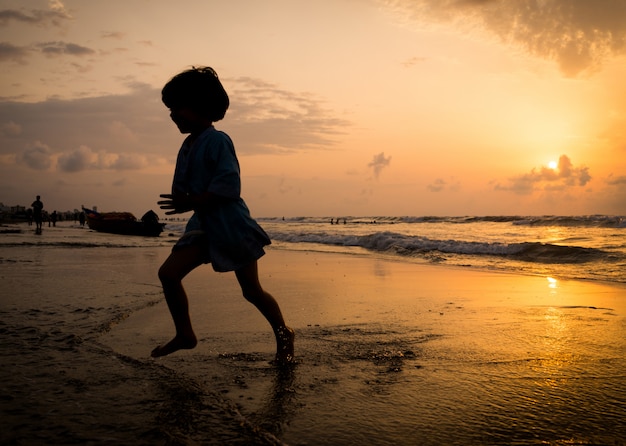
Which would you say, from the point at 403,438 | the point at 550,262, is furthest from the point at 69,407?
the point at 550,262

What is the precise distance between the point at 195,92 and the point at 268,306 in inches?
58.7

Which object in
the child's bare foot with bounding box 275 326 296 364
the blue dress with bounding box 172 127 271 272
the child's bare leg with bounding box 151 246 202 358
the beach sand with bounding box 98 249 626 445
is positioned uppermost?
the blue dress with bounding box 172 127 271 272

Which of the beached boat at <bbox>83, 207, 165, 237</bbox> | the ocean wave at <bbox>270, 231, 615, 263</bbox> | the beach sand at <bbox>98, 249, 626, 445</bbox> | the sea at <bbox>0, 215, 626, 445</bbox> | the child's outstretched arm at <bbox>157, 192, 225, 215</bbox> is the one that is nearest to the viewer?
the sea at <bbox>0, 215, 626, 445</bbox>

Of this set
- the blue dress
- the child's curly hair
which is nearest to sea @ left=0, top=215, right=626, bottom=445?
the blue dress

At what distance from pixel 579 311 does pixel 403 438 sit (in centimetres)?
398

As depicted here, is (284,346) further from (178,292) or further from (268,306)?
(178,292)

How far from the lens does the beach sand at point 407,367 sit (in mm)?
2117

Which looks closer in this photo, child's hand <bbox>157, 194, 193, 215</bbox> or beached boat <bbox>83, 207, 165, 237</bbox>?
child's hand <bbox>157, 194, 193, 215</bbox>

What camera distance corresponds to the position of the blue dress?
2.94 metres

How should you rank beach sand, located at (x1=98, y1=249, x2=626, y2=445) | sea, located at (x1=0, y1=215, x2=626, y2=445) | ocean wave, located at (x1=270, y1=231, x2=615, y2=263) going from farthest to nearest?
1. ocean wave, located at (x1=270, y1=231, x2=615, y2=263)
2. beach sand, located at (x1=98, y1=249, x2=626, y2=445)
3. sea, located at (x1=0, y1=215, x2=626, y2=445)

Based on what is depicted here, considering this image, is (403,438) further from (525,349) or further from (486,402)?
(525,349)

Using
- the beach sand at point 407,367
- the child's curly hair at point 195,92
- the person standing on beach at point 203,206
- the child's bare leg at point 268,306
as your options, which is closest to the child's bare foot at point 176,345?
the person standing on beach at point 203,206

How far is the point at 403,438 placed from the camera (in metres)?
2.01

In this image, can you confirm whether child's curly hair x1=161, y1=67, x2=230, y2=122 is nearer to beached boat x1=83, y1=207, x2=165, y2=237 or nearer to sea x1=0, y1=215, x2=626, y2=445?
sea x1=0, y1=215, x2=626, y2=445
